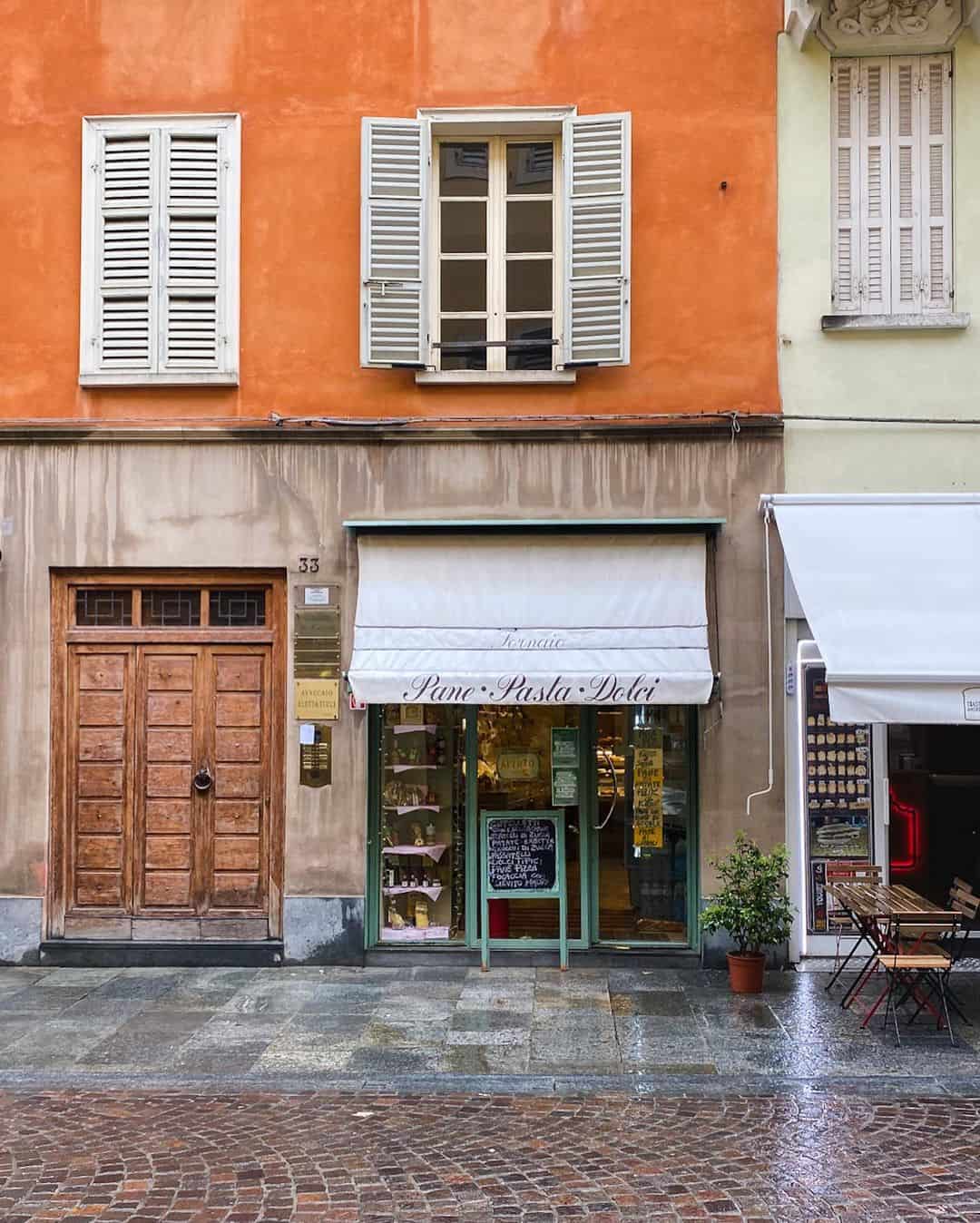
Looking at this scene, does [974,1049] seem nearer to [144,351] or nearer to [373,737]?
[373,737]

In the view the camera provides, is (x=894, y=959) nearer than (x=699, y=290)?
Yes

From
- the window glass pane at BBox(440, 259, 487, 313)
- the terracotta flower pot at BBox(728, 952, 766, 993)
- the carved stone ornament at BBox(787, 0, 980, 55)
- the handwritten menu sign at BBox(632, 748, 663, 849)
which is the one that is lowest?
the terracotta flower pot at BBox(728, 952, 766, 993)

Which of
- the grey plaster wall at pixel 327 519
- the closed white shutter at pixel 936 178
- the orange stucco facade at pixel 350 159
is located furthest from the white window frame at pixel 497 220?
the closed white shutter at pixel 936 178

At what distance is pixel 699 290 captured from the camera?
9.82 m

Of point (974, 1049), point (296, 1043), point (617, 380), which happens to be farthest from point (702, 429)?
point (296, 1043)

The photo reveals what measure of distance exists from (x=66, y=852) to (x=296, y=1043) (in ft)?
10.7

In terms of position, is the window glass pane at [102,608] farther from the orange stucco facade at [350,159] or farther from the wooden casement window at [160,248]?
the wooden casement window at [160,248]

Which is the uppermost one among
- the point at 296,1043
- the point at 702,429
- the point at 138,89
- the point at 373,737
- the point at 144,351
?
the point at 138,89

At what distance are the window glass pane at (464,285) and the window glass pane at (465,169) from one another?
0.60 meters

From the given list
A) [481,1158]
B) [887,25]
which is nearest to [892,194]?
[887,25]

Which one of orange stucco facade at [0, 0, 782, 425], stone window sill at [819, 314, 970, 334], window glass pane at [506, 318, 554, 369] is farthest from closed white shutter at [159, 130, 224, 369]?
stone window sill at [819, 314, 970, 334]

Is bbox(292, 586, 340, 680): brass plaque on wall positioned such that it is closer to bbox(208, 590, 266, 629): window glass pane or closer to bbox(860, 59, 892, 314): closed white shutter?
bbox(208, 590, 266, 629): window glass pane

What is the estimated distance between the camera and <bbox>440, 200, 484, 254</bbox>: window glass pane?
10227mm

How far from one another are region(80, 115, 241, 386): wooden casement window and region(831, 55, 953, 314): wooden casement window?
4.89 m
